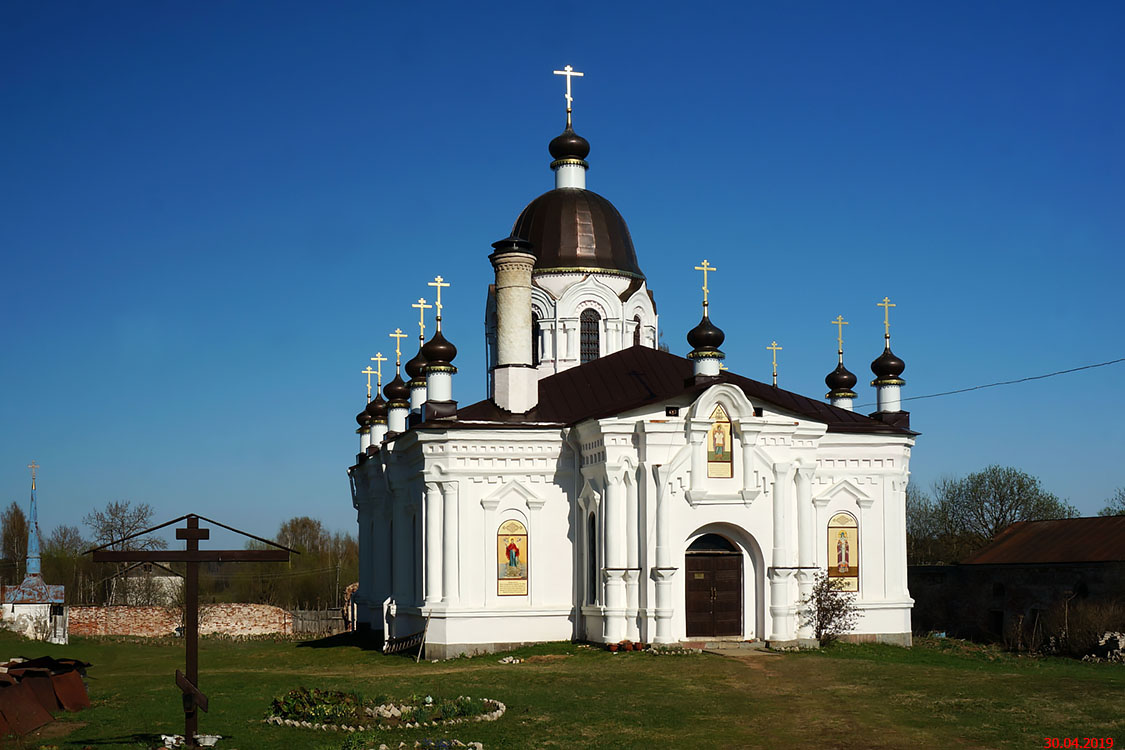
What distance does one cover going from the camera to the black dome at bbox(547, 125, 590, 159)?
31.7 metres

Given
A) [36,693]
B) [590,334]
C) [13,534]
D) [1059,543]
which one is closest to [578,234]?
[590,334]

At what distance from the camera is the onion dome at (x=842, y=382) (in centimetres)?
2825

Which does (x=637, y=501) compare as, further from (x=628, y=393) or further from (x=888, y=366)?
(x=888, y=366)

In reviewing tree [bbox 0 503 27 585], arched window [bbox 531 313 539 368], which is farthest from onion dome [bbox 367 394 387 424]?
tree [bbox 0 503 27 585]

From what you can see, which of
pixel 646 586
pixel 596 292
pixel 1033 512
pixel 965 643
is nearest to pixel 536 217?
pixel 596 292

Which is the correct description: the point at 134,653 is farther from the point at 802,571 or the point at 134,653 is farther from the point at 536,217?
the point at 802,571

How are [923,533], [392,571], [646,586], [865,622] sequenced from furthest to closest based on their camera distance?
[923,533] → [392,571] → [865,622] → [646,586]

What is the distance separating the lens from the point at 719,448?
2336 centimetres

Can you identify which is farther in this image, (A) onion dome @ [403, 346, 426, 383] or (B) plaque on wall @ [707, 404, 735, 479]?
(A) onion dome @ [403, 346, 426, 383]

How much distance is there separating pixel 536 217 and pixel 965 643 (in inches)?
561

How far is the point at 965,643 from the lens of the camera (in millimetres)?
27328

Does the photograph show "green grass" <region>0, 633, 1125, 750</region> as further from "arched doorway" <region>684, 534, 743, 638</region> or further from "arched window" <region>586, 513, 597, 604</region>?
"arched doorway" <region>684, 534, 743, 638</region>

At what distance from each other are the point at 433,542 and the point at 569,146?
12263mm

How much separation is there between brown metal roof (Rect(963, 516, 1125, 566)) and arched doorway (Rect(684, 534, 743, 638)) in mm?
9237
